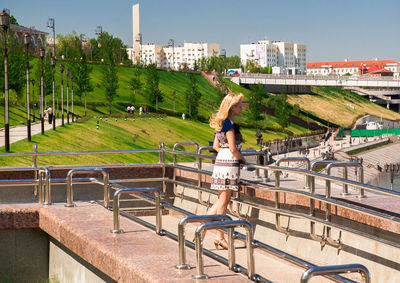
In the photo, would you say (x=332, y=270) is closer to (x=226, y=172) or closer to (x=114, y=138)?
(x=226, y=172)

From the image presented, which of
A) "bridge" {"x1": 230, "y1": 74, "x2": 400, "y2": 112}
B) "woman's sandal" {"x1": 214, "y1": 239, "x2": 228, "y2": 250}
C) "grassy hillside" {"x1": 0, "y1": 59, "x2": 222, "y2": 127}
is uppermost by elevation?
"bridge" {"x1": 230, "y1": 74, "x2": 400, "y2": 112}

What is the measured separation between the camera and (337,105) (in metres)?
160

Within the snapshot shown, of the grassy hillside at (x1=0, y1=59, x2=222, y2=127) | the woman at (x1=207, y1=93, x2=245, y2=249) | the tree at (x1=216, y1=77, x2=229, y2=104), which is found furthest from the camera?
the tree at (x1=216, y1=77, x2=229, y2=104)

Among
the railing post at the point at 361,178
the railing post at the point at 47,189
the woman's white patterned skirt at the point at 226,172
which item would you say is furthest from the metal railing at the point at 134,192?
the railing post at the point at 361,178

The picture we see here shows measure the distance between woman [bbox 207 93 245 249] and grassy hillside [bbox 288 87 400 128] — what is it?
142 m

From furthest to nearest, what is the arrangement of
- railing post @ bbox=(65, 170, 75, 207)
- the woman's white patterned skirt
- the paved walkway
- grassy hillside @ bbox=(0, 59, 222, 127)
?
grassy hillside @ bbox=(0, 59, 222, 127), the paved walkway, railing post @ bbox=(65, 170, 75, 207), the woman's white patterned skirt

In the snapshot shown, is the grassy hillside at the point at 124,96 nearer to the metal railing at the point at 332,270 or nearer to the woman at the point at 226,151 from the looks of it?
the woman at the point at 226,151

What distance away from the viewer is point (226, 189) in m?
7.66

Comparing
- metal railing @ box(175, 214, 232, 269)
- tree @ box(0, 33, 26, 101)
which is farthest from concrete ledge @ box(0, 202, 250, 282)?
tree @ box(0, 33, 26, 101)

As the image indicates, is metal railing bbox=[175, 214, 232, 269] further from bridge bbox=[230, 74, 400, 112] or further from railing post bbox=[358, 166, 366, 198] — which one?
bridge bbox=[230, 74, 400, 112]

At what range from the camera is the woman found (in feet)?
24.4

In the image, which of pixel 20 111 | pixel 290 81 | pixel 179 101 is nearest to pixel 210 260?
pixel 20 111

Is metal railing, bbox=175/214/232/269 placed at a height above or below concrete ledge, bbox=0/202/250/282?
above

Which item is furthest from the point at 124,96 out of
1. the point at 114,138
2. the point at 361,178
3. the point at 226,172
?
the point at 226,172
